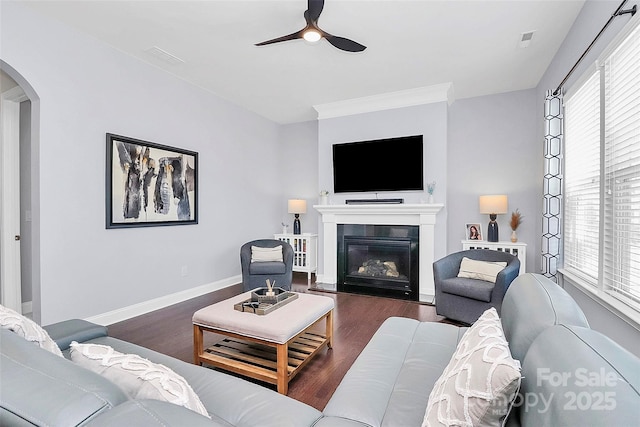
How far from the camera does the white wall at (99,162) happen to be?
2.64m

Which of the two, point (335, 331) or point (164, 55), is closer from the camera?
point (335, 331)

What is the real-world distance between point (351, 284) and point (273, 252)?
125cm

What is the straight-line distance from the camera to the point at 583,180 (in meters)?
2.65

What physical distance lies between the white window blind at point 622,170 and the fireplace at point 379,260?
2257mm

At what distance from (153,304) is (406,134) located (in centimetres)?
390

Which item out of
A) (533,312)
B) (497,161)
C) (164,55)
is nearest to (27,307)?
(164,55)

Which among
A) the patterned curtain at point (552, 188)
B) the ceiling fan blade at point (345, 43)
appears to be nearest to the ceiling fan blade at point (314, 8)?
the ceiling fan blade at point (345, 43)

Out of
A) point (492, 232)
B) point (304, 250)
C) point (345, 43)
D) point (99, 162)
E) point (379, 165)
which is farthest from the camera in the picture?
point (304, 250)

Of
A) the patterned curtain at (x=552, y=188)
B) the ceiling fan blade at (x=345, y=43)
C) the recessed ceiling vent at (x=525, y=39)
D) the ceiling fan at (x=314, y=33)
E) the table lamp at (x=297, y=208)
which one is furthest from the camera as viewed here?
the table lamp at (x=297, y=208)

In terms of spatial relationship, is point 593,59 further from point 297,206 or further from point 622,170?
point 297,206

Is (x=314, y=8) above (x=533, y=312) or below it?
above

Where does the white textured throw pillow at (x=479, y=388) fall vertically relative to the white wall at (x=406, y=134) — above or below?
below

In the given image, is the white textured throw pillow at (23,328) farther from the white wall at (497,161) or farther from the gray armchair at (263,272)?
the white wall at (497,161)

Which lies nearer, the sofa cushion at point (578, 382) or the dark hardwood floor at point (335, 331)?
the sofa cushion at point (578, 382)
